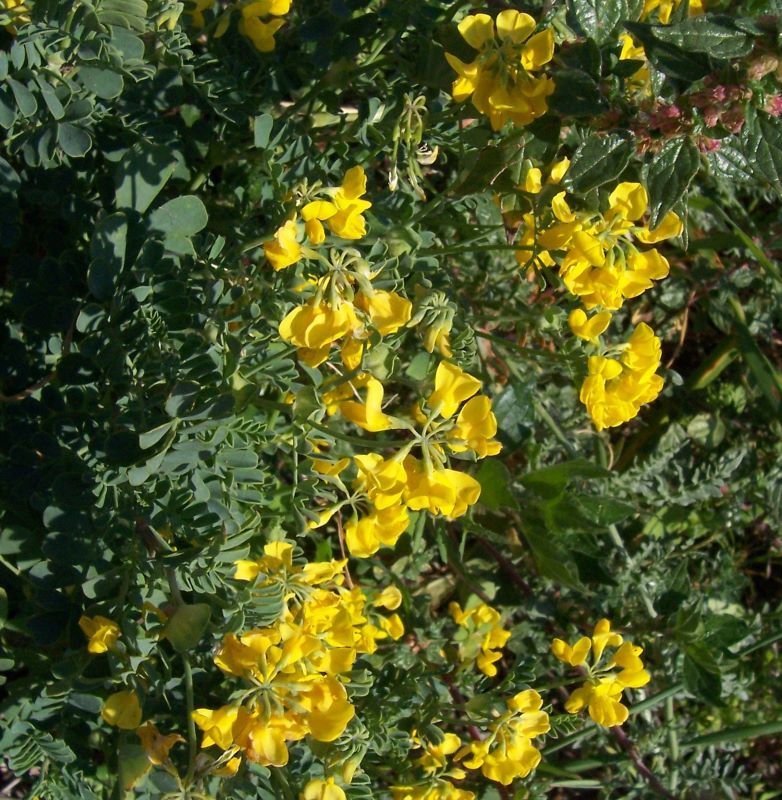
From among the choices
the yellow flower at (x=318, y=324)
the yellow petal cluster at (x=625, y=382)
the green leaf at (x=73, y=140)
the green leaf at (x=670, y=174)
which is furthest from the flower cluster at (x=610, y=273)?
the green leaf at (x=73, y=140)

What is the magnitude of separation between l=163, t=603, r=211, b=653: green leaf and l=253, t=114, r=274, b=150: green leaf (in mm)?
1019

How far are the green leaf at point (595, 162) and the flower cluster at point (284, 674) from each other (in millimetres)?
961

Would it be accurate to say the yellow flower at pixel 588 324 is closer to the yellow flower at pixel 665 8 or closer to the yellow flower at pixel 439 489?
the yellow flower at pixel 439 489

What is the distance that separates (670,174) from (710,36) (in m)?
0.23

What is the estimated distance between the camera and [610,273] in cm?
187

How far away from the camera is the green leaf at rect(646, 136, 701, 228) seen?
159 centimetres

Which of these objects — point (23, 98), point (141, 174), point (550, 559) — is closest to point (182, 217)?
point (141, 174)

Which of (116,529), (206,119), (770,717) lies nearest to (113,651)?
(116,529)

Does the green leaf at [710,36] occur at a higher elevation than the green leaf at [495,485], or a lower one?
higher

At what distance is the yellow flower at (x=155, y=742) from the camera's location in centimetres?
186

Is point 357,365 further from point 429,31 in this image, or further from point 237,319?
point 429,31

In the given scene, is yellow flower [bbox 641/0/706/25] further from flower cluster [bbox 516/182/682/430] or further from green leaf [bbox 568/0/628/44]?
flower cluster [bbox 516/182/682/430]

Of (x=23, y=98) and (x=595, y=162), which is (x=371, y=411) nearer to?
(x=595, y=162)

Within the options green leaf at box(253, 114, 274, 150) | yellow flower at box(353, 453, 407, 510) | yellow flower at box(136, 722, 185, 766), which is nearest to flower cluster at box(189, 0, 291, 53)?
green leaf at box(253, 114, 274, 150)
